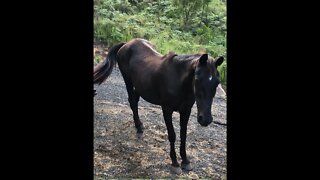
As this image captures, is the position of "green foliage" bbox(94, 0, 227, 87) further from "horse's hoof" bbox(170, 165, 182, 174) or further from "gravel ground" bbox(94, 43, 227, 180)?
"horse's hoof" bbox(170, 165, 182, 174)

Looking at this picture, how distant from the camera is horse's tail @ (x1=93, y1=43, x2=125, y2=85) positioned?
12.5 ft

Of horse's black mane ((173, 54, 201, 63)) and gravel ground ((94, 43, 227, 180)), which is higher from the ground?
horse's black mane ((173, 54, 201, 63))

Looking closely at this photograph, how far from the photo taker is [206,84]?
10.1 ft

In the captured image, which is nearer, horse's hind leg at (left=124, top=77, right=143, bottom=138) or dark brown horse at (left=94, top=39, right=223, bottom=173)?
dark brown horse at (left=94, top=39, right=223, bottom=173)

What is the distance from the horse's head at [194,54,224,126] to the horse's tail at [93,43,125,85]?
1065mm

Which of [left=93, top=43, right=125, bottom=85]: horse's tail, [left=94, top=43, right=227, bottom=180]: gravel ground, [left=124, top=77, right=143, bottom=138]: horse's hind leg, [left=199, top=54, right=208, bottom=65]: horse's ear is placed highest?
[left=199, top=54, right=208, bottom=65]: horse's ear

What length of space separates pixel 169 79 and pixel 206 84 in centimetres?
50

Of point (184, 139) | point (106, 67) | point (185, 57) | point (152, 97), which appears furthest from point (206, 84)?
point (106, 67)

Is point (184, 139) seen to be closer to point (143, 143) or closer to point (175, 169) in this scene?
point (175, 169)

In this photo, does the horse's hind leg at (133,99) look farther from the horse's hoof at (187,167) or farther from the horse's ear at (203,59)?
the horse's ear at (203,59)

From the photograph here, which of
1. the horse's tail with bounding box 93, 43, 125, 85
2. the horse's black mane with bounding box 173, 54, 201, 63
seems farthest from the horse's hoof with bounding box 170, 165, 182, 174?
the horse's tail with bounding box 93, 43, 125, 85
